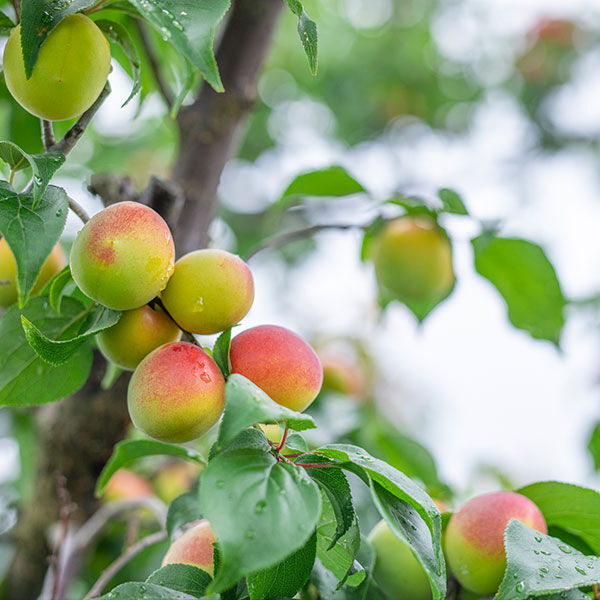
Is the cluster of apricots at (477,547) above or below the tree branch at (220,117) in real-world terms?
below

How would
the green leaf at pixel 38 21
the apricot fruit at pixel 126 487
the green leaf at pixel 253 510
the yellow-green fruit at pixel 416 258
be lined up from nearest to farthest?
the green leaf at pixel 253 510
the green leaf at pixel 38 21
the yellow-green fruit at pixel 416 258
the apricot fruit at pixel 126 487

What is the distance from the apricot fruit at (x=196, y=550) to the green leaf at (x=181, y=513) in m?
0.04

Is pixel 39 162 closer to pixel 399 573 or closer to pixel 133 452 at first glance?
pixel 133 452

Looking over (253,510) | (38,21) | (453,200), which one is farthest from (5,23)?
(453,200)

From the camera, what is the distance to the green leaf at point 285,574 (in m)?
0.41

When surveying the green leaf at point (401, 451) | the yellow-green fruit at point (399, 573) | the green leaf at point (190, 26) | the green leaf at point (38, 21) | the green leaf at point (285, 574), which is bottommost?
the green leaf at point (401, 451)

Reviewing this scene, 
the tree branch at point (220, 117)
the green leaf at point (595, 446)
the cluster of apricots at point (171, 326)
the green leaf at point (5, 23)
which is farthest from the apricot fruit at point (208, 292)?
the green leaf at point (595, 446)

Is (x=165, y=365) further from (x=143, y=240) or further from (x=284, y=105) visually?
(x=284, y=105)

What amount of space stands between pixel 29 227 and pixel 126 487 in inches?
31.6

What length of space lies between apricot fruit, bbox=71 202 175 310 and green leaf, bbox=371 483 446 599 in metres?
0.20

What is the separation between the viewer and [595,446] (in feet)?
4.10

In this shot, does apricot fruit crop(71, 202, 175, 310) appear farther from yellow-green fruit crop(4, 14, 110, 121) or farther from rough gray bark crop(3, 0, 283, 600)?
rough gray bark crop(3, 0, 283, 600)

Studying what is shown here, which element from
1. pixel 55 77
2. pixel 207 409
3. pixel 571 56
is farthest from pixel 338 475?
pixel 571 56

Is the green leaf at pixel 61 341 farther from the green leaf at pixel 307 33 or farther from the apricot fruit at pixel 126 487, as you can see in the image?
the apricot fruit at pixel 126 487
